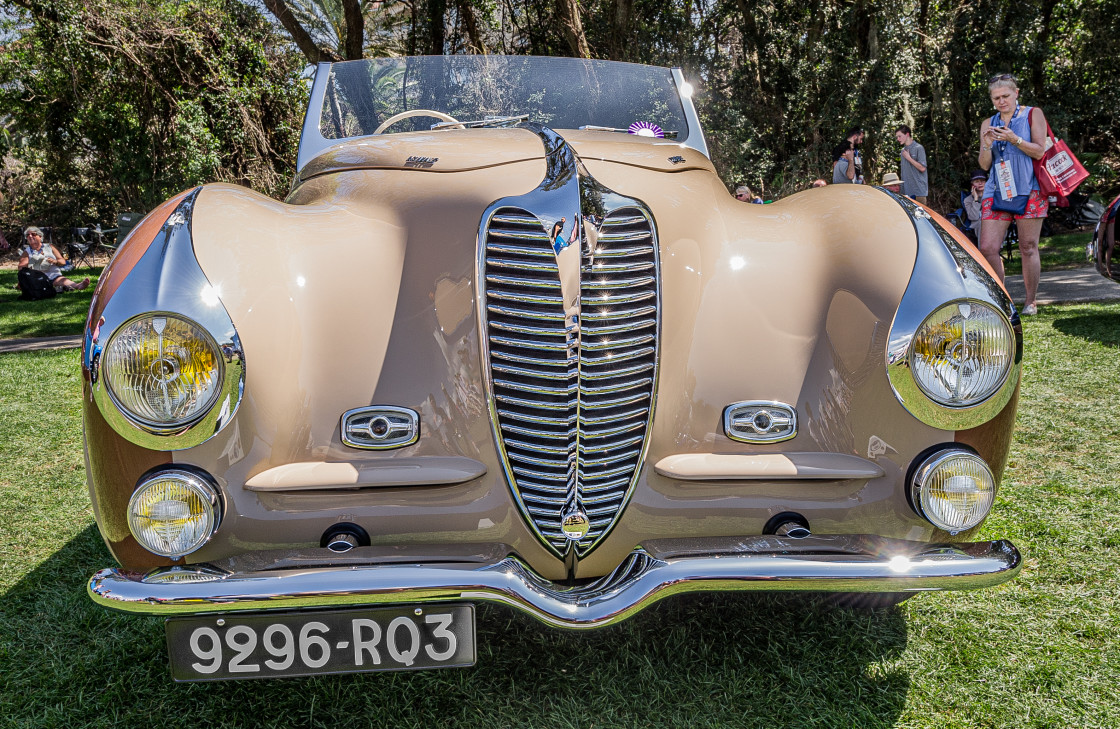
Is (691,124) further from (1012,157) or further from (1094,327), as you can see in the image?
(1094,327)

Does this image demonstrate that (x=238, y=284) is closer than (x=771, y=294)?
Yes

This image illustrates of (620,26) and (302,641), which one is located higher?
(620,26)

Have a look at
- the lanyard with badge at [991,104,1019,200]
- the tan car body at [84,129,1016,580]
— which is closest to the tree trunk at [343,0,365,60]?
the lanyard with badge at [991,104,1019,200]

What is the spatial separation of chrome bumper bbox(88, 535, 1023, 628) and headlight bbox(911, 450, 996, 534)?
0.30 feet

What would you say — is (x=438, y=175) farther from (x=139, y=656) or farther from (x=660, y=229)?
(x=139, y=656)

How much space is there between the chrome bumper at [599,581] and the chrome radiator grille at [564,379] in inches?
7.1

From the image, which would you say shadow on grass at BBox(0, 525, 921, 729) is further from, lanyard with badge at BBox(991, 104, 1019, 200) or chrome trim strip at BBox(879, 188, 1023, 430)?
lanyard with badge at BBox(991, 104, 1019, 200)

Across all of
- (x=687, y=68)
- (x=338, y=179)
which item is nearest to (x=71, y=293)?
(x=687, y=68)

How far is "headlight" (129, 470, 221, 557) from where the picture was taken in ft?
4.96

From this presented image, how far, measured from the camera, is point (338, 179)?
7.54 feet

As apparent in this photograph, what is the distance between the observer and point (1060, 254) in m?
10.4

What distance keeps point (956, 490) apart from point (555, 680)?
3.45 feet

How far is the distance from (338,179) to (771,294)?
1337mm

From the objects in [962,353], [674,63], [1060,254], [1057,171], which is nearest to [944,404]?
[962,353]
